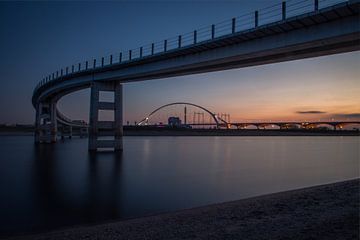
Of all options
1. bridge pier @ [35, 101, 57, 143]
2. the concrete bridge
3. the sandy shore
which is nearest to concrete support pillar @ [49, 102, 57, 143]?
bridge pier @ [35, 101, 57, 143]

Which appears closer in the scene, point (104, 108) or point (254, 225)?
point (254, 225)

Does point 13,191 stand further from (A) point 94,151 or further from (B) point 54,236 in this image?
(A) point 94,151

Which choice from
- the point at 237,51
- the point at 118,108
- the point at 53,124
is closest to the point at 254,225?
Result: the point at 237,51

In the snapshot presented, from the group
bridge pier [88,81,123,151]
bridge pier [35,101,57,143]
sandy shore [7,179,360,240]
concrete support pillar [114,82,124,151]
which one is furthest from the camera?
bridge pier [35,101,57,143]

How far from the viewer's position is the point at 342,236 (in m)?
7.14

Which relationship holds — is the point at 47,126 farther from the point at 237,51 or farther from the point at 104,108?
the point at 237,51

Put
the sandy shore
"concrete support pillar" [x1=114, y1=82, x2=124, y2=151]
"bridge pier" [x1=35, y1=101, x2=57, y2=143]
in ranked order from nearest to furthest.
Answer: the sandy shore < "concrete support pillar" [x1=114, y1=82, x2=124, y2=151] < "bridge pier" [x1=35, y1=101, x2=57, y2=143]

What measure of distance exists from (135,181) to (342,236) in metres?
17.3

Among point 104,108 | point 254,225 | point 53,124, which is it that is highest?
point 104,108

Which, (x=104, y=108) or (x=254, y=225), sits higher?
(x=104, y=108)

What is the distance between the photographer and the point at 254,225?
28.4 feet

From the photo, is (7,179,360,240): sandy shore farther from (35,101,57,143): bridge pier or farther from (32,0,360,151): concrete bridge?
(35,101,57,143): bridge pier

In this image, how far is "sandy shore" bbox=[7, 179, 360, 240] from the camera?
7.70 metres

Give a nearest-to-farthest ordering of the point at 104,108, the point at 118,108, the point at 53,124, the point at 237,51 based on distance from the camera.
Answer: the point at 237,51, the point at 104,108, the point at 118,108, the point at 53,124
